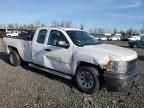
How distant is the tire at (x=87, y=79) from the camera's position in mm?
6025

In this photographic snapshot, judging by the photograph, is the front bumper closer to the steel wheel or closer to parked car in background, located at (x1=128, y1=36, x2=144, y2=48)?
the steel wheel

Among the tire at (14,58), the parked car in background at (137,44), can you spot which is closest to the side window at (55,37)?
the tire at (14,58)

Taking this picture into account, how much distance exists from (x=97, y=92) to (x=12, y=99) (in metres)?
2.35

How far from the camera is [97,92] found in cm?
627

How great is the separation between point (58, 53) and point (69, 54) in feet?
1.53

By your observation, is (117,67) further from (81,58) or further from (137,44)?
(137,44)

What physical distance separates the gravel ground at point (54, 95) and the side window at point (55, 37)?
1.29 meters

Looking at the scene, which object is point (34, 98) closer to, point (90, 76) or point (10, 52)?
point (90, 76)

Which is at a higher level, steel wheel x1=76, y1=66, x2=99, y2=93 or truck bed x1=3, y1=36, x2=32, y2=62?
truck bed x1=3, y1=36, x2=32, y2=62

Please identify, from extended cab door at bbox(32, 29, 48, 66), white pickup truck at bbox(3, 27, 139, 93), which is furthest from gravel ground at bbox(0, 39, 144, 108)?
extended cab door at bbox(32, 29, 48, 66)

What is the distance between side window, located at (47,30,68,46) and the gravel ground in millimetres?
1292

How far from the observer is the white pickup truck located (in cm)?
576

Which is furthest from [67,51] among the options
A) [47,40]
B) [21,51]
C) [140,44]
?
[140,44]

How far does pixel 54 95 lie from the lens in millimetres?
5922
